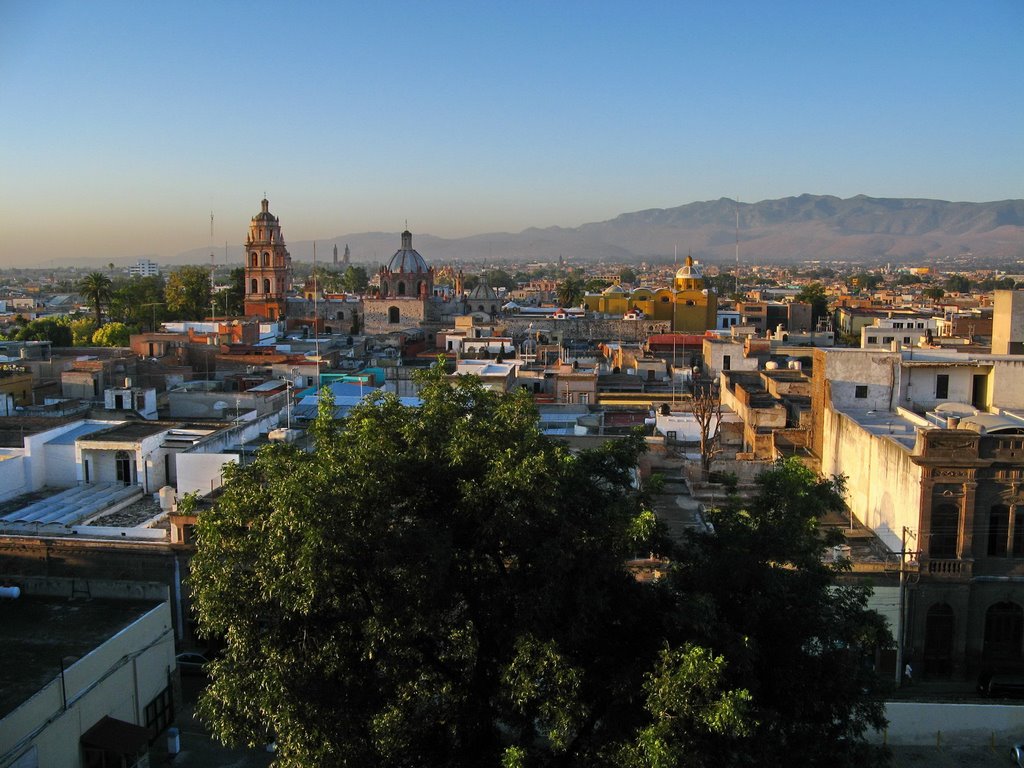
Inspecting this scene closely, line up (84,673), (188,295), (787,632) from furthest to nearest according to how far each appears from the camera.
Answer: (188,295)
(84,673)
(787,632)

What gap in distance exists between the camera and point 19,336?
55656mm

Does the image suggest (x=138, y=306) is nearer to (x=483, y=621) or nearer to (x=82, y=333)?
(x=82, y=333)

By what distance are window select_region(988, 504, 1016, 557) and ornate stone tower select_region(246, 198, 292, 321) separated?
54681 mm

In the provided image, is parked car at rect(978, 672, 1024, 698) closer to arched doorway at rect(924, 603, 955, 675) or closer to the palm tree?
arched doorway at rect(924, 603, 955, 675)

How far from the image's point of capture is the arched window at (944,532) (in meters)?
16.3

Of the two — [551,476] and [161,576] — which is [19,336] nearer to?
[161,576]

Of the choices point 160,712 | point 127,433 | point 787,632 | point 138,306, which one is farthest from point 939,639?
point 138,306

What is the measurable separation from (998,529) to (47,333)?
177ft

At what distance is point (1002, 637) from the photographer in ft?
54.7

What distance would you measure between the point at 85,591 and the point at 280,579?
27.6 feet

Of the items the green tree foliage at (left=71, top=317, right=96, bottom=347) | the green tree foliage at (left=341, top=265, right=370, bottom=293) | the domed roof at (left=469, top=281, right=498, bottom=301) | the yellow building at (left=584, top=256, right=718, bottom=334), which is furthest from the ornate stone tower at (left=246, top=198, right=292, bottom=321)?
the green tree foliage at (left=341, top=265, right=370, bottom=293)

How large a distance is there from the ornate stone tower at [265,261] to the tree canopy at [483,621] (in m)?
57.7

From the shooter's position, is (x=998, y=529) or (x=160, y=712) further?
(x=998, y=529)

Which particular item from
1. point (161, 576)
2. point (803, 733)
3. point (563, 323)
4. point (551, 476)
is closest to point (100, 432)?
point (161, 576)
